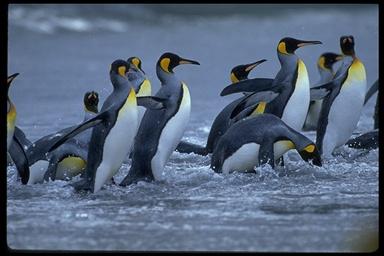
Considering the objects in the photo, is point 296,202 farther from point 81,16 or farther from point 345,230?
point 81,16

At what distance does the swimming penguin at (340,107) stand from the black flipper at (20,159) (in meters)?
2.00

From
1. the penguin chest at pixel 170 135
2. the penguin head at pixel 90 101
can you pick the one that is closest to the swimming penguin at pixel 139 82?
the penguin head at pixel 90 101

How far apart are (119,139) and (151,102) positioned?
0.33m

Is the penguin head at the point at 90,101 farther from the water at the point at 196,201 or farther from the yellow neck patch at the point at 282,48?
the yellow neck patch at the point at 282,48

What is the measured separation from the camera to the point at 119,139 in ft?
18.9

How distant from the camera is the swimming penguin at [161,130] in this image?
19.5ft

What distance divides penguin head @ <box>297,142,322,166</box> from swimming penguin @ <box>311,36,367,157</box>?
0.82 m

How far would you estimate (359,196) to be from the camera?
5234 mm

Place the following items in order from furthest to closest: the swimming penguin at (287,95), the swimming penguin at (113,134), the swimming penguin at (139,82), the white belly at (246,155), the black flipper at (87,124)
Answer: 1. the swimming penguin at (139,82)
2. the swimming penguin at (287,95)
3. the white belly at (246,155)
4. the swimming penguin at (113,134)
5. the black flipper at (87,124)

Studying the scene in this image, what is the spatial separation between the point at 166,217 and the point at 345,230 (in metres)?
0.83

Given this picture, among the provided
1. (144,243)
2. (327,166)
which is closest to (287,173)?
(327,166)

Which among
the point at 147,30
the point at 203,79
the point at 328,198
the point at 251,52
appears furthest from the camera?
the point at 147,30

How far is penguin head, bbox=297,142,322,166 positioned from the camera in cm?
595

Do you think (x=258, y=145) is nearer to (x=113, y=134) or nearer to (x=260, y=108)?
(x=260, y=108)
